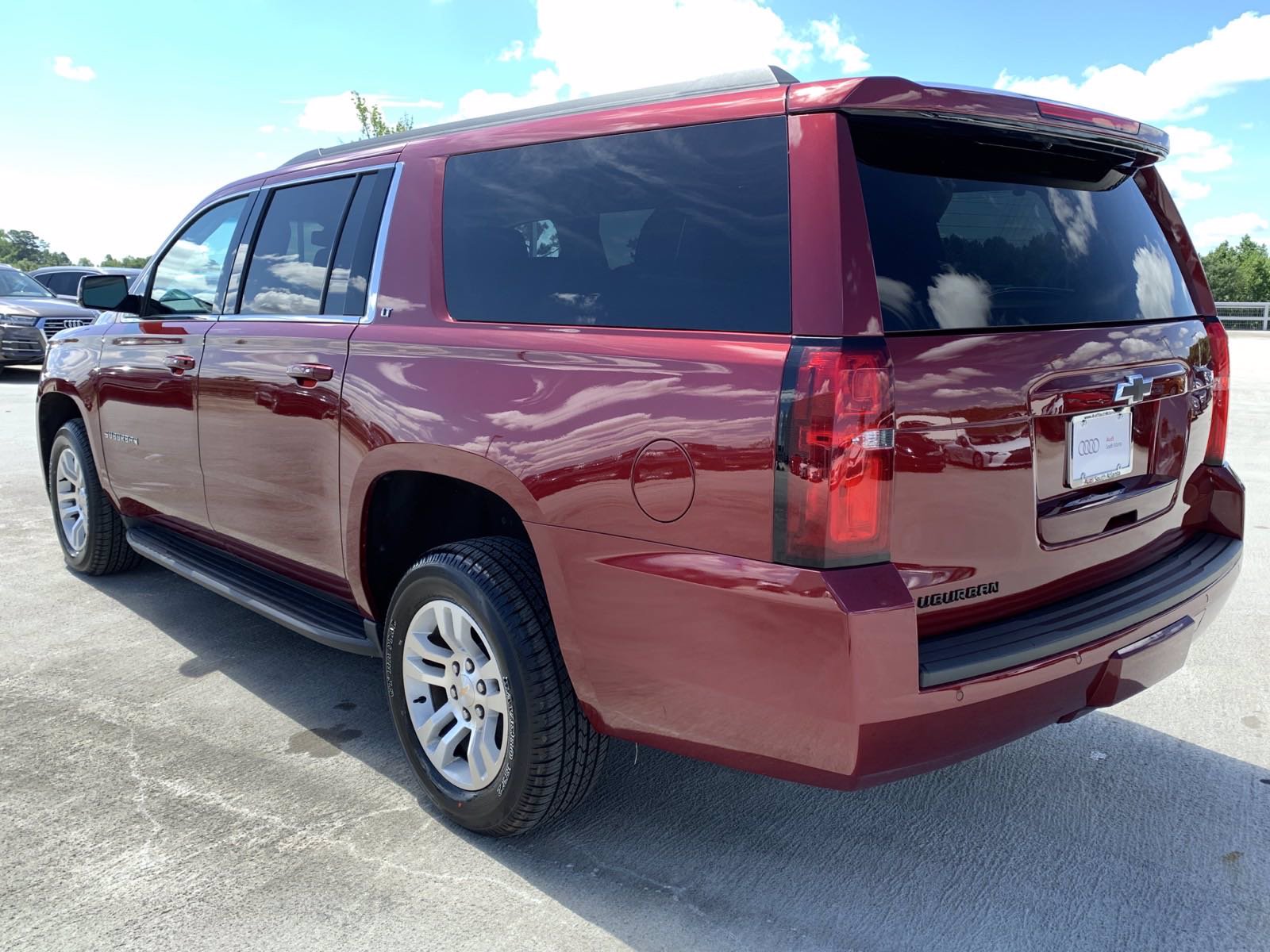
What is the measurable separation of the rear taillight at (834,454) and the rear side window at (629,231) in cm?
16

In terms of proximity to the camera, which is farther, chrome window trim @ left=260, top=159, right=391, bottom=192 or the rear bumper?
chrome window trim @ left=260, top=159, right=391, bottom=192

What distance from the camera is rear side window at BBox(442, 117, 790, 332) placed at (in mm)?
2254

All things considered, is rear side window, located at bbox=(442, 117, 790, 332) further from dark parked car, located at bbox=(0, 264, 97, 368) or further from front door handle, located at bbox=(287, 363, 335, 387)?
dark parked car, located at bbox=(0, 264, 97, 368)

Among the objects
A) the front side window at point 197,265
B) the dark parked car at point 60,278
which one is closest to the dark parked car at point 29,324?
the dark parked car at point 60,278

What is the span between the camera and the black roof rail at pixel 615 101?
240 centimetres

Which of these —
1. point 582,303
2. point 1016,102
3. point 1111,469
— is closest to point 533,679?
point 582,303

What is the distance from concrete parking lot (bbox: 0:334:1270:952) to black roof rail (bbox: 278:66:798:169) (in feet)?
6.38

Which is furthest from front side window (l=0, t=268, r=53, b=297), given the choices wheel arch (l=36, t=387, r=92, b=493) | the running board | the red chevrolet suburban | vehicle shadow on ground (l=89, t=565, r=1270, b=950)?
vehicle shadow on ground (l=89, t=565, r=1270, b=950)

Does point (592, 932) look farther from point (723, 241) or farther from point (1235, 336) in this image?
point (1235, 336)

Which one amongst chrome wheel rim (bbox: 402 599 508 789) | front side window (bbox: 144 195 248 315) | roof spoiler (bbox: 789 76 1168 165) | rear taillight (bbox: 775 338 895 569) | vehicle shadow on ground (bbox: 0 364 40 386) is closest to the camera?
rear taillight (bbox: 775 338 895 569)

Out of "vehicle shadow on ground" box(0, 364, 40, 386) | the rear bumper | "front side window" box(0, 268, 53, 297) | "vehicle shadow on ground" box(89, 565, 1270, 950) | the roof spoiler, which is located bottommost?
"vehicle shadow on ground" box(89, 565, 1270, 950)

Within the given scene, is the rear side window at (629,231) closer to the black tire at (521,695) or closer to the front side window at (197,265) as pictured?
the black tire at (521,695)

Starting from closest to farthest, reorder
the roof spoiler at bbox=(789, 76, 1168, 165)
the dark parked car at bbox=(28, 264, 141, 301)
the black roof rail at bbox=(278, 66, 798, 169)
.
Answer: the roof spoiler at bbox=(789, 76, 1168, 165), the black roof rail at bbox=(278, 66, 798, 169), the dark parked car at bbox=(28, 264, 141, 301)

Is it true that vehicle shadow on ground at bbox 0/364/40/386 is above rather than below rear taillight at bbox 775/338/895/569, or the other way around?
below
